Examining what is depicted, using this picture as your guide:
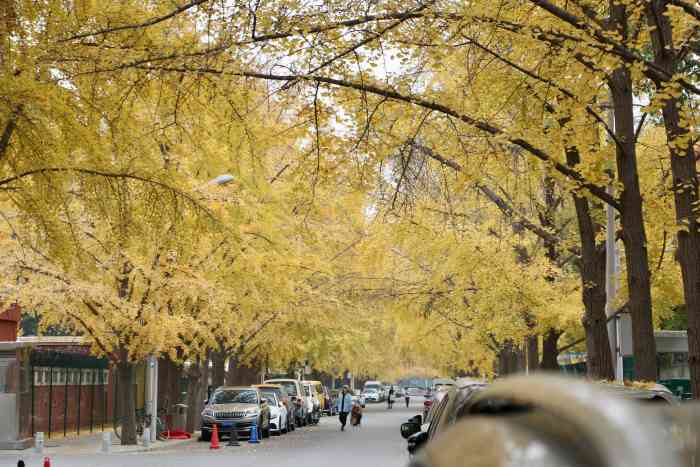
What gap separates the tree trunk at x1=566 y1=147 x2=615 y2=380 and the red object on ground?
2128 centimetres

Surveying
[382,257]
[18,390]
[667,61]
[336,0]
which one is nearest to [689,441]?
[336,0]

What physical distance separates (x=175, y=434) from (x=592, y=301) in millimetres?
22097

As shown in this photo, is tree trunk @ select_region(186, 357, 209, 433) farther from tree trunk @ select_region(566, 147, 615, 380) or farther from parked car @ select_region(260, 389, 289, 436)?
tree trunk @ select_region(566, 147, 615, 380)

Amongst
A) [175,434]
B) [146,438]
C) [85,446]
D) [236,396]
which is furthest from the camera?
[236,396]

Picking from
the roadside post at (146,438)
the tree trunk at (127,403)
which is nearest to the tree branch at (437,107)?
the roadside post at (146,438)

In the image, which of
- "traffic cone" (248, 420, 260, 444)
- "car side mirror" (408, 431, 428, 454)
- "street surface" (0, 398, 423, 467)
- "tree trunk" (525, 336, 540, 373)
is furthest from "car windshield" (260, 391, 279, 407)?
"car side mirror" (408, 431, 428, 454)

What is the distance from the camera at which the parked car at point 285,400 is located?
4597 cm

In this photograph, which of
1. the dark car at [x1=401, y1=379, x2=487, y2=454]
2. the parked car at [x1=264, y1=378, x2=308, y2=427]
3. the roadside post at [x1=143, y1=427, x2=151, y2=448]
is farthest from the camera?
the parked car at [x1=264, y1=378, x2=308, y2=427]

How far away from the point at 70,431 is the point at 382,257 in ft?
39.9

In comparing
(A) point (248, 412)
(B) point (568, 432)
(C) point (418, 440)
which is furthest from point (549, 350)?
(B) point (568, 432)

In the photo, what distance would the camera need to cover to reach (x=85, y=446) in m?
33.2

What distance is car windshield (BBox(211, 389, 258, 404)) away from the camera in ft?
130

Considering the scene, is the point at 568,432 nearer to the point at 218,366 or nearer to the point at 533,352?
the point at 533,352

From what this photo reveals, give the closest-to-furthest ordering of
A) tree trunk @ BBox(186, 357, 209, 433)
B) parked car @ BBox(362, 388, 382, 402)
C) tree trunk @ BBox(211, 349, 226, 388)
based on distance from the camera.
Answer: tree trunk @ BBox(186, 357, 209, 433) → tree trunk @ BBox(211, 349, 226, 388) → parked car @ BBox(362, 388, 382, 402)
